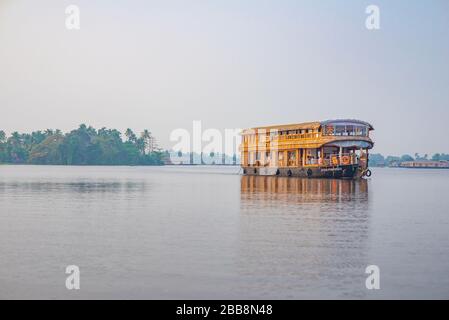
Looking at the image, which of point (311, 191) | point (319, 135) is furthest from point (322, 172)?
point (311, 191)

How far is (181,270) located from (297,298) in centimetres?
354

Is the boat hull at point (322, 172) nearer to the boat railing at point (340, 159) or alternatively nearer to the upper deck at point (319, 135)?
the boat railing at point (340, 159)

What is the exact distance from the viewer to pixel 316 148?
68625 mm

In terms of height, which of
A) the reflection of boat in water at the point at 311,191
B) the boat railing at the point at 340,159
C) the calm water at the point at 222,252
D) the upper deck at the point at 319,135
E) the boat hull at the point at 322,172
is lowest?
the calm water at the point at 222,252

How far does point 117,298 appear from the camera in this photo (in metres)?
12.8

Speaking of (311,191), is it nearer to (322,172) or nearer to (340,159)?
(340,159)

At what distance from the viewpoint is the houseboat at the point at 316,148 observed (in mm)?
65569

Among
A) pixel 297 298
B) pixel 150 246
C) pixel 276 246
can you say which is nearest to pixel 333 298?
pixel 297 298

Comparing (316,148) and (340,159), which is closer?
(340,159)

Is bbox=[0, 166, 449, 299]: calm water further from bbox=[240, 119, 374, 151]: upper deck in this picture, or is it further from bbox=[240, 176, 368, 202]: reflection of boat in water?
bbox=[240, 119, 374, 151]: upper deck

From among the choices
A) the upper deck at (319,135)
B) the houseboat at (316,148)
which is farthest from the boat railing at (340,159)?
the upper deck at (319,135)

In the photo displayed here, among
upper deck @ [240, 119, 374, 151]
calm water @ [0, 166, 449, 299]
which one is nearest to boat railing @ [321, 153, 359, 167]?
upper deck @ [240, 119, 374, 151]

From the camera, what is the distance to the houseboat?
6557 cm

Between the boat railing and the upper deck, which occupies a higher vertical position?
the upper deck
